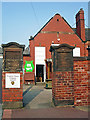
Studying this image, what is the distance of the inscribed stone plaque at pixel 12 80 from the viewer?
6047mm

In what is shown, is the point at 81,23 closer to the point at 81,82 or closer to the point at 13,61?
the point at 81,82

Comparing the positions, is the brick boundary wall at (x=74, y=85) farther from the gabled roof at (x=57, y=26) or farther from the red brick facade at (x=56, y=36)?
the gabled roof at (x=57, y=26)

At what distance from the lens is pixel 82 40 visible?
2186 centimetres

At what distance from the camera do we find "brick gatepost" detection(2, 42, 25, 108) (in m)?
5.97

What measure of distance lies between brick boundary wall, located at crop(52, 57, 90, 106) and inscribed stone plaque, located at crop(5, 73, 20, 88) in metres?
1.68

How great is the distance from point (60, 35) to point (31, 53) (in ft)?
17.5

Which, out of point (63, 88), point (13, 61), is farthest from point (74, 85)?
point (13, 61)

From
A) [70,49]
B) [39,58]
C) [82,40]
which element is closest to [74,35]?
[82,40]

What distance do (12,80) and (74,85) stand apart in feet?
9.10

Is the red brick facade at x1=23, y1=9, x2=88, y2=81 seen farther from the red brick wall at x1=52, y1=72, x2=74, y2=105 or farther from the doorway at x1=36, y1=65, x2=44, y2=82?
the red brick wall at x1=52, y1=72, x2=74, y2=105

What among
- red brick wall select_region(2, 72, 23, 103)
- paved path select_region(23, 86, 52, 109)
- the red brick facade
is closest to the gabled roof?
the red brick facade

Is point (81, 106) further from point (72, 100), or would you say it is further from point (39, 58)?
point (39, 58)

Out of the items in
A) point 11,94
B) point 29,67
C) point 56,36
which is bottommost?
point 11,94

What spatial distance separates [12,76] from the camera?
240 inches
